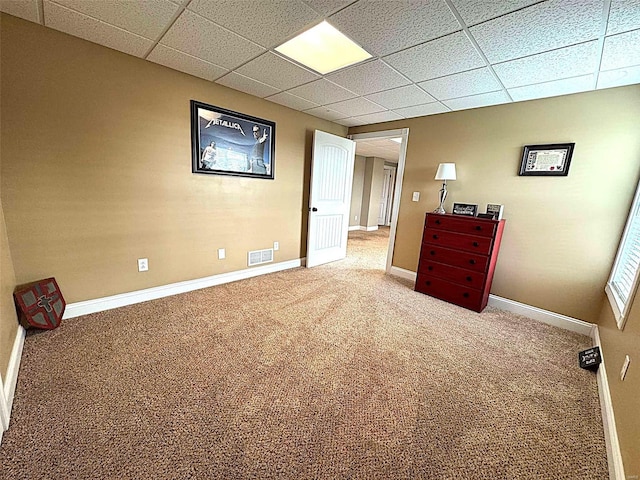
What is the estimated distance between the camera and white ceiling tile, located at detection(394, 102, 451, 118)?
296 centimetres

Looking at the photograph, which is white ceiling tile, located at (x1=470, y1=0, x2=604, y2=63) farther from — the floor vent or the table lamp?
the floor vent

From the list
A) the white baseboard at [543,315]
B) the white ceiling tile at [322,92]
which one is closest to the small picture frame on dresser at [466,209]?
the white baseboard at [543,315]

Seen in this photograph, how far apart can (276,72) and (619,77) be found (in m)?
2.79

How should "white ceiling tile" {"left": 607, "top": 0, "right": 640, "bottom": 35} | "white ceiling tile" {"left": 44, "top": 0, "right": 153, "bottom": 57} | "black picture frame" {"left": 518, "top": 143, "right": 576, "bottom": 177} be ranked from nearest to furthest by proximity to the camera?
"white ceiling tile" {"left": 607, "top": 0, "right": 640, "bottom": 35} → "white ceiling tile" {"left": 44, "top": 0, "right": 153, "bottom": 57} → "black picture frame" {"left": 518, "top": 143, "right": 576, "bottom": 177}

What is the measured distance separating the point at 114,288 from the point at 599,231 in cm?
451

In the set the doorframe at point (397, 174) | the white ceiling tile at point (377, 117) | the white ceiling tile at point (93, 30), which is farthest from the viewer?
the doorframe at point (397, 174)

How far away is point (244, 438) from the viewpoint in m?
1.24

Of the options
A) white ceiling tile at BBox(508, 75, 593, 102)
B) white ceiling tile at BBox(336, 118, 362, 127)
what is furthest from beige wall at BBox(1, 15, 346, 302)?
white ceiling tile at BBox(508, 75, 593, 102)

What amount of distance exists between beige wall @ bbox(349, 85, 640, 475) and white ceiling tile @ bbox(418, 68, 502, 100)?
547mm

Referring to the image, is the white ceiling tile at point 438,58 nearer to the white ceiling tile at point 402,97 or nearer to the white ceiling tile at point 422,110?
the white ceiling tile at point 402,97

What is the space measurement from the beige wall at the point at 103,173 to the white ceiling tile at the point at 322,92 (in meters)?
0.59

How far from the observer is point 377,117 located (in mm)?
3594

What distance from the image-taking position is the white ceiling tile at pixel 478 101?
255 cm

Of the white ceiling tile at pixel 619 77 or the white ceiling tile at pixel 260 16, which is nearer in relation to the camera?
the white ceiling tile at pixel 260 16
